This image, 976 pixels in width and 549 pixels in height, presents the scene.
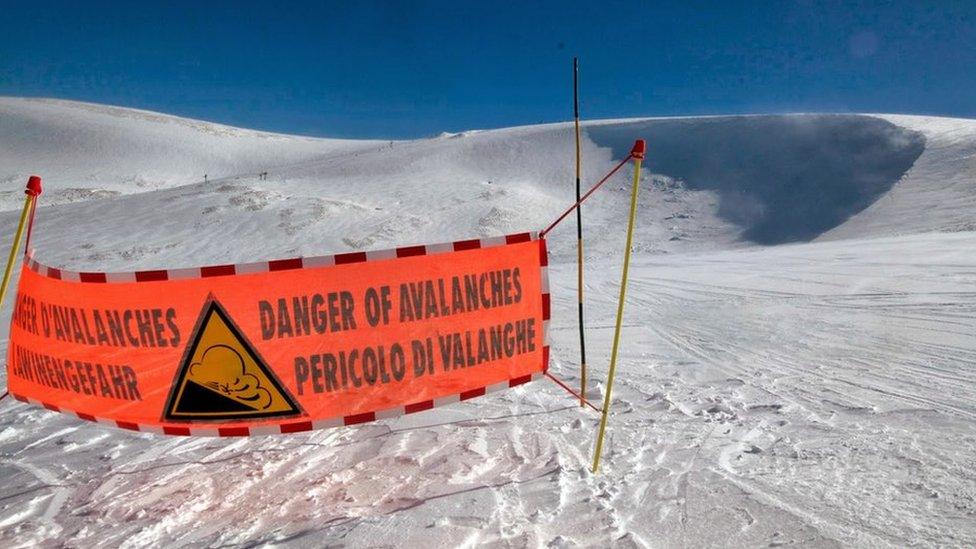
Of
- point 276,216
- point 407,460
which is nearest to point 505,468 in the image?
point 407,460

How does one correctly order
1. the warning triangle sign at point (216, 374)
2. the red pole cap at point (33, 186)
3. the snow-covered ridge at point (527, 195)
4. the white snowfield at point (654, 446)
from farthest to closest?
the snow-covered ridge at point (527, 195), the red pole cap at point (33, 186), the warning triangle sign at point (216, 374), the white snowfield at point (654, 446)

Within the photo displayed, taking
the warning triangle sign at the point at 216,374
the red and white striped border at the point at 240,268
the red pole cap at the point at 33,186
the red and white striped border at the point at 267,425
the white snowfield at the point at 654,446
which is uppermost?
the red pole cap at the point at 33,186

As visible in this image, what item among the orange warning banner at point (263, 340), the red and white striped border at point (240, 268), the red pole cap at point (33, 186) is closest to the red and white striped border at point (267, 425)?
the orange warning banner at point (263, 340)

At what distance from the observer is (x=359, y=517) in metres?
3.23

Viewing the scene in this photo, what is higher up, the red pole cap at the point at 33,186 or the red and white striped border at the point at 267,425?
the red pole cap at the point at 33,186

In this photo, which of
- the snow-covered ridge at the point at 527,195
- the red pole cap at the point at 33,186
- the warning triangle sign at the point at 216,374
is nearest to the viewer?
the warning triangle sign at the point at 216,374

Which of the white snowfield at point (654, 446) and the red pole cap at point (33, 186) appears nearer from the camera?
the white snowfield at point (654, 446)

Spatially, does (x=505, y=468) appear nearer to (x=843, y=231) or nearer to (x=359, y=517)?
(x=359, y=517)

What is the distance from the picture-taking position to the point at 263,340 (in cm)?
337

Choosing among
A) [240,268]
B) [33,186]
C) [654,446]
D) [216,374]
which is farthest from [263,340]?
[654,446]

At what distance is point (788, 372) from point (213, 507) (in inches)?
193

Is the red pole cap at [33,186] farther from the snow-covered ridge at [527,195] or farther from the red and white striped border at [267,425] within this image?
the snow-covered ridge at [527,195]

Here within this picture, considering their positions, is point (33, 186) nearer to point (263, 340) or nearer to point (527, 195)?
point (263, 340)

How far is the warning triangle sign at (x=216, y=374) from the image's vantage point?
10.9 feet
